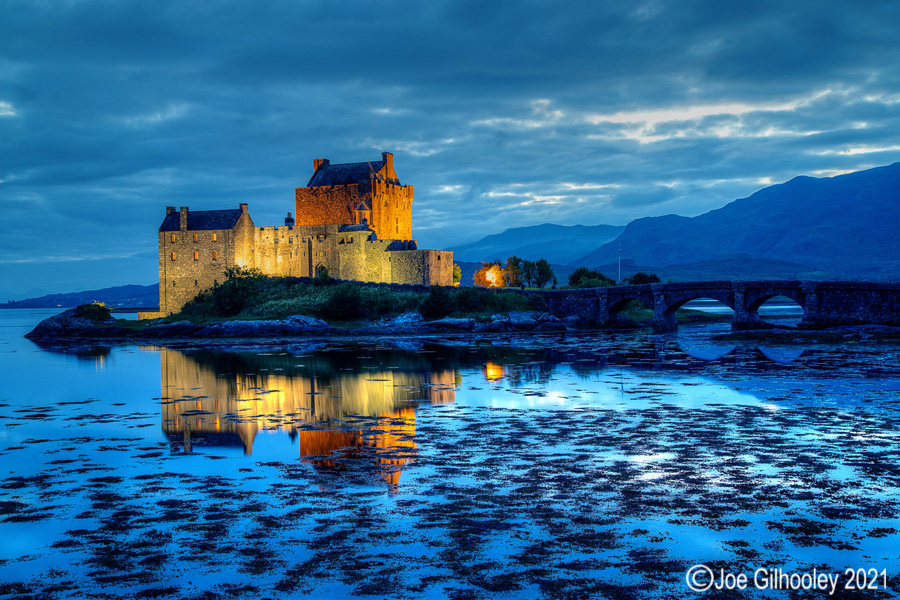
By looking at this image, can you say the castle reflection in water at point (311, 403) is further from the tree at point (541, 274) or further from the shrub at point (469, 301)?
the tree at point (541, 274)

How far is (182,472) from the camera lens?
45.8ft

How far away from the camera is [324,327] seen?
62.4 meters


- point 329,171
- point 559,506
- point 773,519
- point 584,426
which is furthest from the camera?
point 329,171

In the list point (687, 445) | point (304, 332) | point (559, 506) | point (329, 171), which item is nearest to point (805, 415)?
point (687, 445)

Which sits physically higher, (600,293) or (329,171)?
(329,171)

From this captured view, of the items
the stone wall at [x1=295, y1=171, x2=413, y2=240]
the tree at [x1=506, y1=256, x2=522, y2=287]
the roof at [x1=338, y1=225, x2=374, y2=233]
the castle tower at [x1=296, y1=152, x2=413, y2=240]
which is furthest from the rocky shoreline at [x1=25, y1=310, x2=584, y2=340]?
the tree at [x1=506, y1=256, x2=522, y2=287]

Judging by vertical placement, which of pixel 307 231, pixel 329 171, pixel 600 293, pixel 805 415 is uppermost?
pixel 329 171

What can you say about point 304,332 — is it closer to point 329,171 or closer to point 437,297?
point 437,297

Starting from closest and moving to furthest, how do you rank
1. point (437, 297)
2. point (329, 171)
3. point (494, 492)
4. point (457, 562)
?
point (457, 562), point (494, 492), point (437, 297), point (329, 171)

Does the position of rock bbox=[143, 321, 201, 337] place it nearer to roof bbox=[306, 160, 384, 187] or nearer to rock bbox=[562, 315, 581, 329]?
roof bbox=[306, 160, 384, 187]

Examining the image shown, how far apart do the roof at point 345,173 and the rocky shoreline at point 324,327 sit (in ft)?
83.4

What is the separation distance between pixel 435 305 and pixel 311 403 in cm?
4316

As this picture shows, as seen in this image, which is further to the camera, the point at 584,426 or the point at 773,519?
the point at 584,426

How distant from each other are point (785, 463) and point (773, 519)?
3939mm
